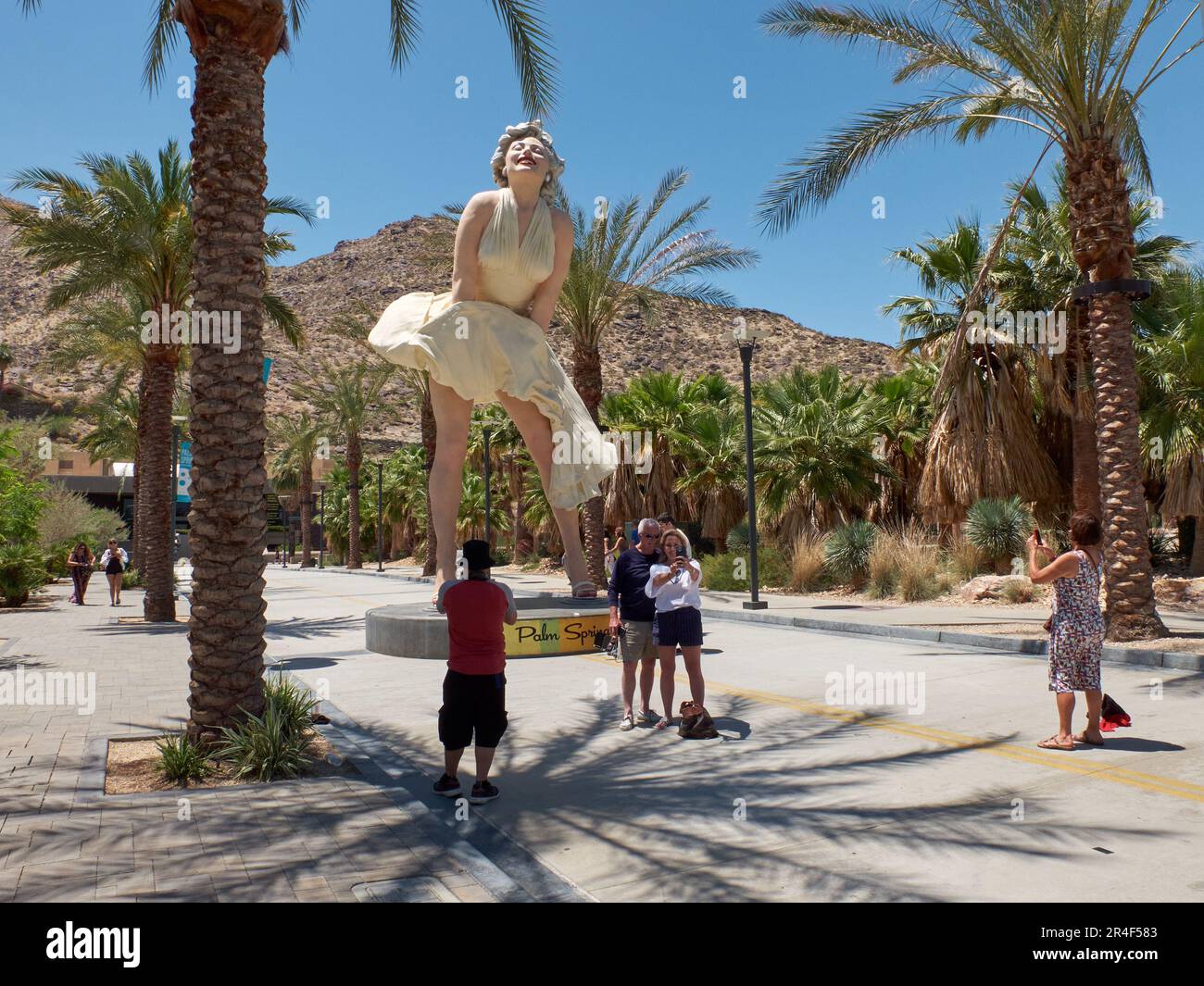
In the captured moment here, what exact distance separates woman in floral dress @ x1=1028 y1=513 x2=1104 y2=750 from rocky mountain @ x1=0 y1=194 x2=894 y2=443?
67.1 metres

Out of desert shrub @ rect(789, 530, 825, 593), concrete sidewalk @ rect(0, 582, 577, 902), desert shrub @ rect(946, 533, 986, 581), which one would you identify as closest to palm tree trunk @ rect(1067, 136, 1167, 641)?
desert shrub @ rect(946, 533, 986, 581)

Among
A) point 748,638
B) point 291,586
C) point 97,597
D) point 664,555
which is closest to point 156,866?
point 664,555

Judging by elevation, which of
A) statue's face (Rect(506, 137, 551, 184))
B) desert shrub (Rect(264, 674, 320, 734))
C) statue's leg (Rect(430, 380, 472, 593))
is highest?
statue's face (Rect(506, 137, 551, 184))

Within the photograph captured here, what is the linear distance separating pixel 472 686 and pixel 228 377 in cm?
283

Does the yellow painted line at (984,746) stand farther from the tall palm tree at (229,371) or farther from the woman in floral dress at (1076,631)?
the tall palm tree at (229,371)

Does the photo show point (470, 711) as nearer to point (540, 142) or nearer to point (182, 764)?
point (182, 764)

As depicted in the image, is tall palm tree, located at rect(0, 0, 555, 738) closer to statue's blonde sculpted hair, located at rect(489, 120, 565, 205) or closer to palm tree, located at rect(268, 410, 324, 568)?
statue's blonde sculpted hair, located at rect(489, 120, 565, 205)

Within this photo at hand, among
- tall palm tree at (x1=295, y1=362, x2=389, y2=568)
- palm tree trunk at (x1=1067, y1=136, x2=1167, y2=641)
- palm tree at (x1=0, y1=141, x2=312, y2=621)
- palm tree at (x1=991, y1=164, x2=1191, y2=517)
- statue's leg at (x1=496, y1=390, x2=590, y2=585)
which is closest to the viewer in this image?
palm tree trunk at (x1=1067, y1=136, x2=1167, y2=641)

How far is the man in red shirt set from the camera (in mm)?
5703

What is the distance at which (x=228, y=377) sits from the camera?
6.77 metres

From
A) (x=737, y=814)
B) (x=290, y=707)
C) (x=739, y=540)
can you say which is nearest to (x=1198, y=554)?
(x=739, y=540)

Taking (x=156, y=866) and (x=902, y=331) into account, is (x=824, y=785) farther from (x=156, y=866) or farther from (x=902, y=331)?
(x=902, y=331)

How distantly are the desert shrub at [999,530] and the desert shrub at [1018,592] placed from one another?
2218 mm
